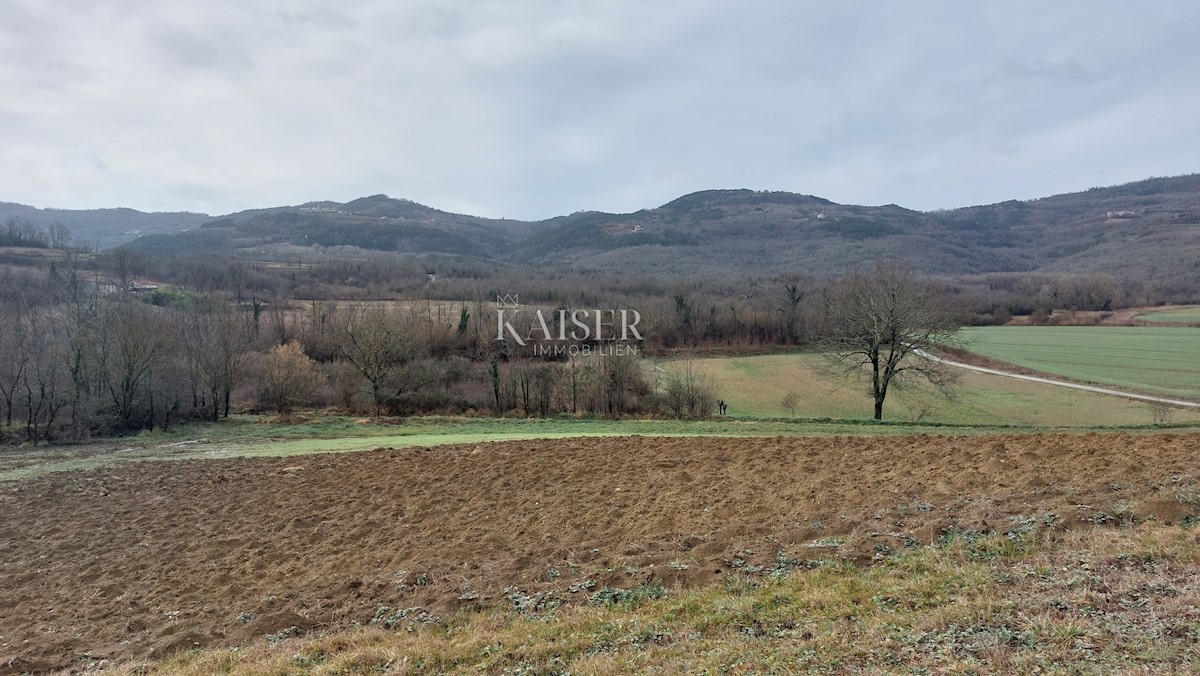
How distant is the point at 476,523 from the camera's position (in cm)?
1115

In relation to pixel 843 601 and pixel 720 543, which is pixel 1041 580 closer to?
pixel 843 601

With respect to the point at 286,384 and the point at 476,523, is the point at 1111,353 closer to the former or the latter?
the point at 476,523

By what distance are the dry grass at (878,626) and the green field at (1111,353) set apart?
48.0 m

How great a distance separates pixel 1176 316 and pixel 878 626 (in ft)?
364

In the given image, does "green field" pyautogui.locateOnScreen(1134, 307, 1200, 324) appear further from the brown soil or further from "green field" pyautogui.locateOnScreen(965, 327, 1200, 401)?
the brown soil

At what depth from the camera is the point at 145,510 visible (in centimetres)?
1362

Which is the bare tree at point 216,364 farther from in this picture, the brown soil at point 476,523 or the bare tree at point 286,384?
the brown soil at point 476,523

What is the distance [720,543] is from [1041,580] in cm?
378

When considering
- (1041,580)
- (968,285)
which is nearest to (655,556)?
(1041,580)

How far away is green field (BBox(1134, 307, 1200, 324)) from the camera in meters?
79.4

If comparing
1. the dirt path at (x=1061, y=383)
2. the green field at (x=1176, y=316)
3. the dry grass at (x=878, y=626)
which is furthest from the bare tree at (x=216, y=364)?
the green field at (x=1176, y=316)

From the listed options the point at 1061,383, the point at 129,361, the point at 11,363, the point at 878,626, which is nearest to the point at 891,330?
the point at 1061,383

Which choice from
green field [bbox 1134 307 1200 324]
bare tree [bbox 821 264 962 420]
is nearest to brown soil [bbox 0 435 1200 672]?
bare tree [bbox 821 264 962 420]

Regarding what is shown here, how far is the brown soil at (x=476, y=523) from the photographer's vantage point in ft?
25.8
